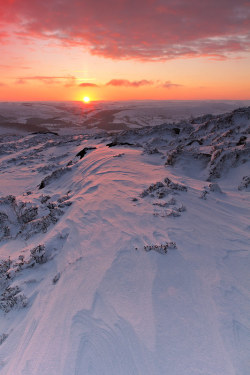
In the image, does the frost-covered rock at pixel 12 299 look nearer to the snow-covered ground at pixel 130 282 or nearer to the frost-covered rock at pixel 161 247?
the snow-covered ground at pixel 130 282

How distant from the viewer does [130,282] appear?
3.24 meters

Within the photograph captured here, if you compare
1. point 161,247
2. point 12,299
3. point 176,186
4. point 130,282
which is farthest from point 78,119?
point 130,282

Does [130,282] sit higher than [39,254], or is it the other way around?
[130,282]

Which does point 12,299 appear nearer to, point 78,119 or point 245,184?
point 245,184

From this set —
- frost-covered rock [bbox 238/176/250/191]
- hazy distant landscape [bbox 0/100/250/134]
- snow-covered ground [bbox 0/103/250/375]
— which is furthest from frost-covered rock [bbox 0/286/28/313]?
hazy distant landscape [bbox 0/100/250/134]

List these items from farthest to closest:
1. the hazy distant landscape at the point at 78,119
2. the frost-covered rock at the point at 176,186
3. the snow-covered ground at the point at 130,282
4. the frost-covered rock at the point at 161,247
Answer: the hazy distant landscape at the point at 78,119, the frost-covered rock at the point at 176,186, the frost-covered rock at the point at 161,247, the snow-covered ground at the point at 130,282

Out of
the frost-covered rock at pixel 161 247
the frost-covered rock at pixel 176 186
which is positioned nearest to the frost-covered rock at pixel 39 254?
the frost-covered rock at pixel 161 247

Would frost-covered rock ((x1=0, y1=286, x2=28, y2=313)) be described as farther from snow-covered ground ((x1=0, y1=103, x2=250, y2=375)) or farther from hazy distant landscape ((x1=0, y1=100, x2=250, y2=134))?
hazy distant landscape ((x1=0, y1=100, x2=250, y2=134))

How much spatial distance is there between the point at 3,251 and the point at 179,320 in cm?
467

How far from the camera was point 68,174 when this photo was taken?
442 inches

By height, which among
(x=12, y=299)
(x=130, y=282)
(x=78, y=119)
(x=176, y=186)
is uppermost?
(x=78, y=119)

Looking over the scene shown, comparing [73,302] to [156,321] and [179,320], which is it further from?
[179,320]

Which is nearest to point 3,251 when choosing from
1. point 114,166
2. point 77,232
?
point 77,232

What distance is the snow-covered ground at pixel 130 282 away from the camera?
89.4 inches
